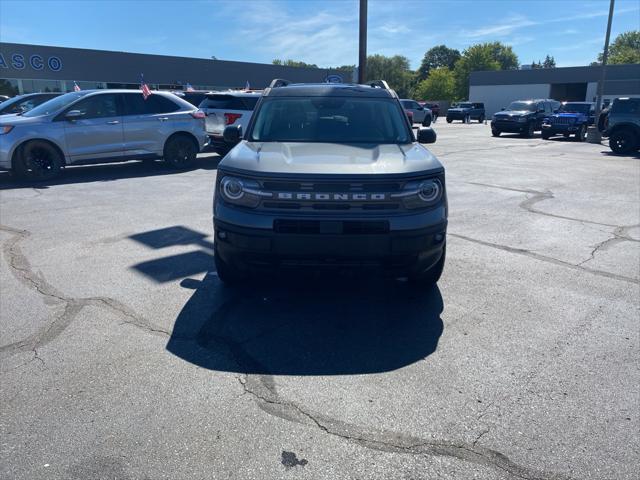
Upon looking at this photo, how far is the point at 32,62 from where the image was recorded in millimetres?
31391

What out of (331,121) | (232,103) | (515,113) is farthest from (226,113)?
(515,113)

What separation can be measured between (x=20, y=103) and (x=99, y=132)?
174 inches

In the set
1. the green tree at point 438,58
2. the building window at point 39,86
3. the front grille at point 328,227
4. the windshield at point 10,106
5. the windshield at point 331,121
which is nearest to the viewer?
the front grille at point 328,227

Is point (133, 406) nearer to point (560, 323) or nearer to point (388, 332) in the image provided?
point (388, 332)

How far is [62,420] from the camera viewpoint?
9.11ft

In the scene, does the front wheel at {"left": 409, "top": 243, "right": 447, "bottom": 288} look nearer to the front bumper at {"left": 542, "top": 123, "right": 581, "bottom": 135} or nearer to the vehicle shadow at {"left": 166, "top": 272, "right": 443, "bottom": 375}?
the vehicle shadow at {"left": 166, "top": 272, "right": 443, "bottom": 375}

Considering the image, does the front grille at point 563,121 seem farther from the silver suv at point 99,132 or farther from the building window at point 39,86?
the building window at point 39,86

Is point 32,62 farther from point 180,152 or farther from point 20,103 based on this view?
point 180,152

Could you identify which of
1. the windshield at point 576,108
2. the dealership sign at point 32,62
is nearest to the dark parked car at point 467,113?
the windshield at point 576,108

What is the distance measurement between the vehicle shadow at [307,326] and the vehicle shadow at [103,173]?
23.5 ft

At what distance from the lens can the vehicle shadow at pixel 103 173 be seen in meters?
10.3

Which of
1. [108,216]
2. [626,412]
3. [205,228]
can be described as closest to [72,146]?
[108,216]

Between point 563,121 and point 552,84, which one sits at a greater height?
point 552,84

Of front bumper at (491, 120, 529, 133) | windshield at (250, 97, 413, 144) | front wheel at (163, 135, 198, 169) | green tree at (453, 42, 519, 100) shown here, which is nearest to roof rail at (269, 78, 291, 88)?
windshield at (250, 97, 413, 144)
